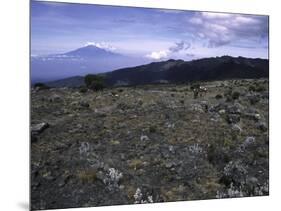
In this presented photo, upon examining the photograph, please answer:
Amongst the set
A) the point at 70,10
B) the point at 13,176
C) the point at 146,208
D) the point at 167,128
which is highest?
the point at 70,10

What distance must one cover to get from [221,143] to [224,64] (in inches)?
43.6

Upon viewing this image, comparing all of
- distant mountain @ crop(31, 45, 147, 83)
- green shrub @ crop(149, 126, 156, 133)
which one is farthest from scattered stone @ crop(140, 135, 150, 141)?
distant mountain @ crop(31, 45, 147, 83)

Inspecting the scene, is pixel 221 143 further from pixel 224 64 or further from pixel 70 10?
pixel 70 10

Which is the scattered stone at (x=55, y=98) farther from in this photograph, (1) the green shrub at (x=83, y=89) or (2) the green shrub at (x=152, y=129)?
(2) the green shrub at (x=152, y=129)

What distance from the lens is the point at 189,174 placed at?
255 inches

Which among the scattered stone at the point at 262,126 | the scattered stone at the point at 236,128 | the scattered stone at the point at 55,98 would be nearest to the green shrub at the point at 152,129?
Result: the scattered stone at the point at 236,128

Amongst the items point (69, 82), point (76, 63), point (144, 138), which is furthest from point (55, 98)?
point (144, 138)

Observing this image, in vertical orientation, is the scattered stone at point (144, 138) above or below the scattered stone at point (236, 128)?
below

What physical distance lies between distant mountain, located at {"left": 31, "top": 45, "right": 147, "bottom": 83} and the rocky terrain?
21cm

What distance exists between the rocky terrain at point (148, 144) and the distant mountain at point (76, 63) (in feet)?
0.70

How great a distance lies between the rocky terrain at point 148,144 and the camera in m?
6.05

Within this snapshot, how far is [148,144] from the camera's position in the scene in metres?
6.46

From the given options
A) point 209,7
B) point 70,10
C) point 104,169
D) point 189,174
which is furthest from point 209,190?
point 70,10
